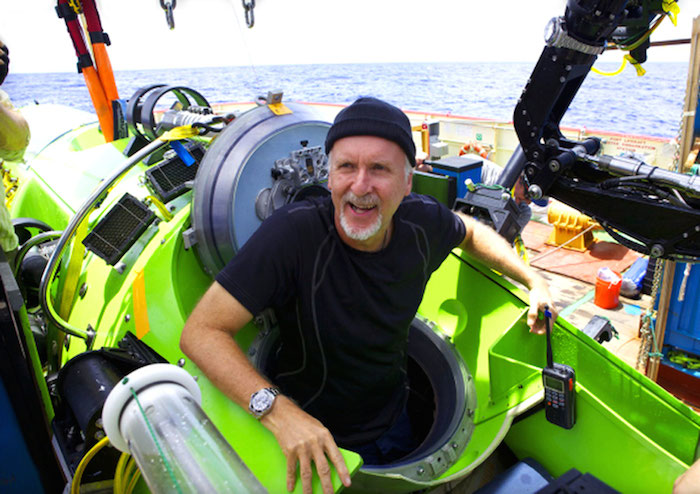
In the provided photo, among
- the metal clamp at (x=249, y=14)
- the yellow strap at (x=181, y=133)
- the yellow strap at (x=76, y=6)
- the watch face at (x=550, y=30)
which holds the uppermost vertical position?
the yellow strap at (x=76, y=6)

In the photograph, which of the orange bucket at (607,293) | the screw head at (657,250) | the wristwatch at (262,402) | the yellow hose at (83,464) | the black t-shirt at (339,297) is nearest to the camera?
the yellow hose at (83,464)

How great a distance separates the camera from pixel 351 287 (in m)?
1.71

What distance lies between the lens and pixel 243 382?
137 cm

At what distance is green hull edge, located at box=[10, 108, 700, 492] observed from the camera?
1.53 m

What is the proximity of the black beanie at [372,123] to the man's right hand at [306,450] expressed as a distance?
0.93 metres

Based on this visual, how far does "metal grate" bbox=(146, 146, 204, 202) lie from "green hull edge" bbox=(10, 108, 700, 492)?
0.21 ft

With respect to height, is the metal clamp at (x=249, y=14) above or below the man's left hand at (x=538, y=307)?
above

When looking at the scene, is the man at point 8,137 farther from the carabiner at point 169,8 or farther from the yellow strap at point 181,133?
the carabiner at point 169,8

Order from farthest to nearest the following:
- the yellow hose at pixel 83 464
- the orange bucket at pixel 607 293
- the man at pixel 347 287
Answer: the orange bucket at pixel 607 293 → the man at pixel 347 287 → the yellow hose at pixel 83 464

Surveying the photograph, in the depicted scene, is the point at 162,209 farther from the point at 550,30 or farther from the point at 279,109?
the point at 550,30

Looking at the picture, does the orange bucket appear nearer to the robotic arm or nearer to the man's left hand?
the robotic arm

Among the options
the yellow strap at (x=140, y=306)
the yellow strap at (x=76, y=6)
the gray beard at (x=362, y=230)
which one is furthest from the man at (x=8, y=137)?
the yellow strap at (x=76, y=6)

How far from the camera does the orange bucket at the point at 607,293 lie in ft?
15.6

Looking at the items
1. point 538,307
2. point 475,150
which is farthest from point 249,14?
point 475,150
